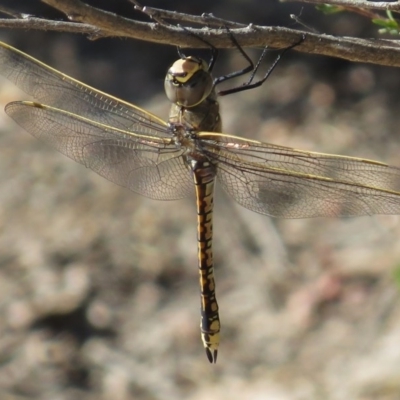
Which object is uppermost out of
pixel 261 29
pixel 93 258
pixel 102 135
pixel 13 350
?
pixel 93 258

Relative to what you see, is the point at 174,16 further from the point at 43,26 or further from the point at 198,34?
the point at 43,26

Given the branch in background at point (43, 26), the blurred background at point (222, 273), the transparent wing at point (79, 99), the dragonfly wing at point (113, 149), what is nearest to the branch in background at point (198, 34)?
the branch in background at point (43, 26)

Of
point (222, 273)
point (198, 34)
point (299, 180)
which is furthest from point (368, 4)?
point (222, 273)

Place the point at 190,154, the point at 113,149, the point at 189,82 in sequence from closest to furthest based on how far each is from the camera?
the point at 189,82, the point at 190,154, the point at 113,149

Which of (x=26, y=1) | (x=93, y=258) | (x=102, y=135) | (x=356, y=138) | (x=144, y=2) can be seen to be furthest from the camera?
(x=26, y=1)

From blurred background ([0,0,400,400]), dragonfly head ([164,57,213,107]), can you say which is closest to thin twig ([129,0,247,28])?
dragonfly head ([164,57,213,107])

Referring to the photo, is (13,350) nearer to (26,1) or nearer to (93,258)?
(93,258)

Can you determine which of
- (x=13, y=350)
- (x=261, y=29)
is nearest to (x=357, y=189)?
(x=261, y=29)
